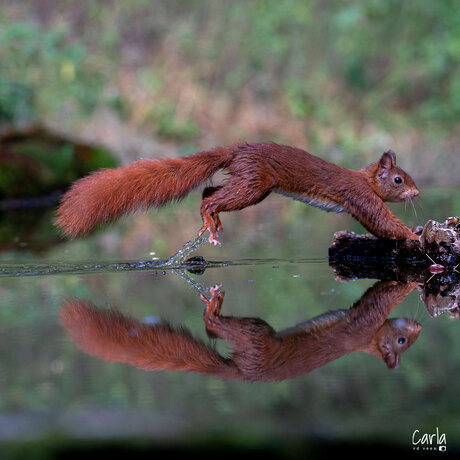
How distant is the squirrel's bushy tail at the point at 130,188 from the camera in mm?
5176

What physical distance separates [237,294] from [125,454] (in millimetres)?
A: 2476

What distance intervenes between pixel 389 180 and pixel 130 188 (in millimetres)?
2300

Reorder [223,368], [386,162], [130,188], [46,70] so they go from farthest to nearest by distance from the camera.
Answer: [46,70] < [386,162] < [130,188] < [223,368]

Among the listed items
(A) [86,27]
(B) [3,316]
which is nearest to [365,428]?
(B) [3,316]

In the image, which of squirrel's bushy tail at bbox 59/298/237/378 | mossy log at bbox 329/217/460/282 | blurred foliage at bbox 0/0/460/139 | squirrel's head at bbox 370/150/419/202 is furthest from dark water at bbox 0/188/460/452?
blurred foliage at bbox 0/0/460/139

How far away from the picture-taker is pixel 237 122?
698 inches

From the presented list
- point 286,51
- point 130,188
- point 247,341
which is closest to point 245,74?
point 286,51

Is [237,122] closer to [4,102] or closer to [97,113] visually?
[97,113]

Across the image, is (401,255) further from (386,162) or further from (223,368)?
(223,368)

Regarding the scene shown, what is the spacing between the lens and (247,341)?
3.19 m

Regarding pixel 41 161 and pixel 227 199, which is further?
pixel 41 161

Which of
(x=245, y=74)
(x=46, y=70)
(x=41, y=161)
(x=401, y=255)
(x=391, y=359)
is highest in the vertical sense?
(x=245, y=74)

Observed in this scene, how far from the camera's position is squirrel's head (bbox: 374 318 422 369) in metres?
2.87

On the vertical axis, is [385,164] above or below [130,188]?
above
